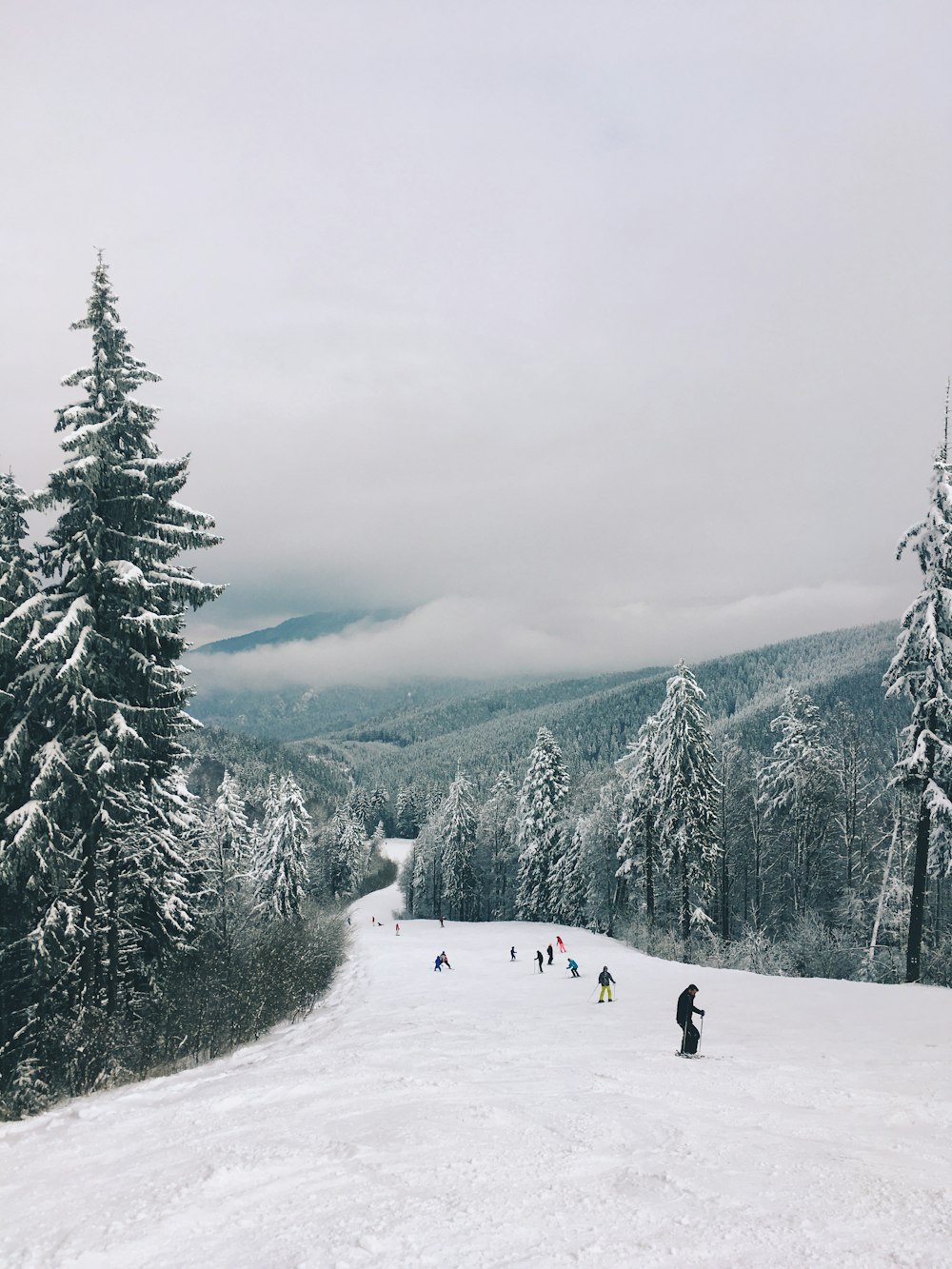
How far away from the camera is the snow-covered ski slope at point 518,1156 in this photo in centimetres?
626

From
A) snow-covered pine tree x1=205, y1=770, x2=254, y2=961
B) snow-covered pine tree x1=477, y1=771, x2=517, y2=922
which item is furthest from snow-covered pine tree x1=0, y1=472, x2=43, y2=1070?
snow-covered pine tree x1=477, y1=771, x2=517, y2=922

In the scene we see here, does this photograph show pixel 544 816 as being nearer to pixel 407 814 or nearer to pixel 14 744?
pixel 14 744

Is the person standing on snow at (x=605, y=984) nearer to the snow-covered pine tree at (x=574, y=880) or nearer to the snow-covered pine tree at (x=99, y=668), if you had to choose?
the snow-covered pine tree at (x=99, y=668)

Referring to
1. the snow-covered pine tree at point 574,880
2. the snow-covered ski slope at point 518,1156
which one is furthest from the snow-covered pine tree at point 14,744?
the snow-covered pine tree at point 574,880

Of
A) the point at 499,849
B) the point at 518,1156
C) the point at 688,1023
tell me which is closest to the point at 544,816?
the point at 499,849

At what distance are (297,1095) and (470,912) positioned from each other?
65.9 meters

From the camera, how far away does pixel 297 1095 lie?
11.5 meters

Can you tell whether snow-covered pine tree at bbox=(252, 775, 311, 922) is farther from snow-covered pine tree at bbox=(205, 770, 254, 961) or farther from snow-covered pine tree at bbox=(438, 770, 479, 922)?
snow-covered pine tree at bbox=(438, 770, 479, 922)

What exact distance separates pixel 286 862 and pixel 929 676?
44579 mm

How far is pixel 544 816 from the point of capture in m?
57.0

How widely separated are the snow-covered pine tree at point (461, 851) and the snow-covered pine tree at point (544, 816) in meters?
13.6

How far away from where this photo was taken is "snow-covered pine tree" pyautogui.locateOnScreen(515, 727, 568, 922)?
186ft

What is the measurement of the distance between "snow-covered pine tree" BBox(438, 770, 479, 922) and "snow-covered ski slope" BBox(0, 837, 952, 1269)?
2139 inches

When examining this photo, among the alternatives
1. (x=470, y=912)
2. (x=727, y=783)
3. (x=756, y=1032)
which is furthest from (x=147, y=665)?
(x=470, y=912)
